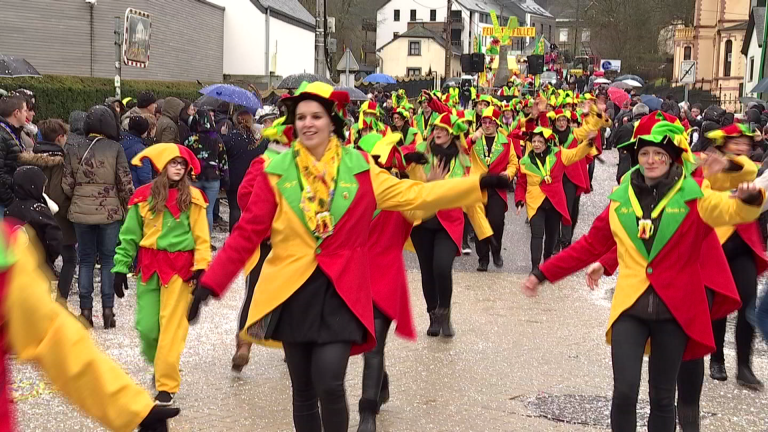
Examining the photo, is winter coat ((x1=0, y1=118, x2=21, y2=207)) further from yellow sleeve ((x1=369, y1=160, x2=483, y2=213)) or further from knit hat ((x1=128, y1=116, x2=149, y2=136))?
yellow sleeve ((x1=369, y1=160, x2=483, y2=213))

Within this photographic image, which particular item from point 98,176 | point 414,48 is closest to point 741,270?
point 98,176

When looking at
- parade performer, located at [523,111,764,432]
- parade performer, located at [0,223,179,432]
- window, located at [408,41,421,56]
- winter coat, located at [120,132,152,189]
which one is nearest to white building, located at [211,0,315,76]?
winter coat, located at [120,132,152,189]

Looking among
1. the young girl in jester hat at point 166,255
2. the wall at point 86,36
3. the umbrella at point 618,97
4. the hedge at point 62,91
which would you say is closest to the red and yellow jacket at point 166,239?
the young girl in jester hat at point 166,255

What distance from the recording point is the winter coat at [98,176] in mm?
8977

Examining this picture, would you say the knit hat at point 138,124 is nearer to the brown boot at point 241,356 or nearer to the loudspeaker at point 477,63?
the brown boot at point 241,356

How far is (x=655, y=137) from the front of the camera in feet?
17.0

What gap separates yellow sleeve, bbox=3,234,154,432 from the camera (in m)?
2.63

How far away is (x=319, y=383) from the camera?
15.0 feet

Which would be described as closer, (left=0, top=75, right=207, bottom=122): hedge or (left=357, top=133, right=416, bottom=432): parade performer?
(left=357, top=133, right=416, bottom=432): parade performer

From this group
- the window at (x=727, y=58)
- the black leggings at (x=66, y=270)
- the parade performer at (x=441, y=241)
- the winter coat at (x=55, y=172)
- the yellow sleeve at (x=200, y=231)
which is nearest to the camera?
the yellow sleeve at (x=200, y=231)

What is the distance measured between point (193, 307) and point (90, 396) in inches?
81.0

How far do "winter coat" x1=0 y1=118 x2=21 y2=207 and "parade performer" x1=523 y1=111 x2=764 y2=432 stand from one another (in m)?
5.56

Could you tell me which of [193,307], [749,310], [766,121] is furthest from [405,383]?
[766,121]

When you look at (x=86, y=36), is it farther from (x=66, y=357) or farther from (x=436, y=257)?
(x=66, y=357)
